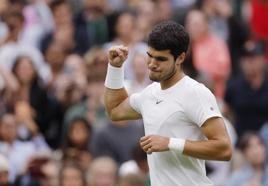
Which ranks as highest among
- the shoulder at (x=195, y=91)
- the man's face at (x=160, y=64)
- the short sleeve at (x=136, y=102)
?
the man's face at (x=160, y=64)

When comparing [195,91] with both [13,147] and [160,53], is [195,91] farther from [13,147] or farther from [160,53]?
[13,147]

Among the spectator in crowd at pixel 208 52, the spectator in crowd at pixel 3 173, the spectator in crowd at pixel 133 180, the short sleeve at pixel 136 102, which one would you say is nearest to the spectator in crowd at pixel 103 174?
the spectator in crowd at pixel 133 180

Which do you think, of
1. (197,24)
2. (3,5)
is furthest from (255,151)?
(3,5)

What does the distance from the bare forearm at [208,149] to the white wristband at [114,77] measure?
3.06ft

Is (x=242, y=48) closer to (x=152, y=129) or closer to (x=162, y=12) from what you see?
(x=162, y=12)

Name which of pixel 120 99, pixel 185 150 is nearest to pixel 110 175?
pixel 120 99

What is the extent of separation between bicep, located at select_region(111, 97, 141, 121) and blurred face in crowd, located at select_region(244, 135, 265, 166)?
13.5ft

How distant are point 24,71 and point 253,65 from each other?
2802 mm

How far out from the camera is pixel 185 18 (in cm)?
1570

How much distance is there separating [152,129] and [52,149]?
19.0ft

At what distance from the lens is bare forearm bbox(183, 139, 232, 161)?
296 inches

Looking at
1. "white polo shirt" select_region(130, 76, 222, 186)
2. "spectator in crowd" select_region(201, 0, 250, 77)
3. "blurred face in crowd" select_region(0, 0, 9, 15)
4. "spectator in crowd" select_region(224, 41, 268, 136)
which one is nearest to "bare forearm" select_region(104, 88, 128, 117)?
"white polo shirt" select_region(130, 76, 222, 186)

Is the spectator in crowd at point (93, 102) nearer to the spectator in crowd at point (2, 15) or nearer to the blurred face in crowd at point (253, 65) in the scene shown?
the spectator in crowd at point (2, 15)

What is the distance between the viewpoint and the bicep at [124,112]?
8.17 metres
